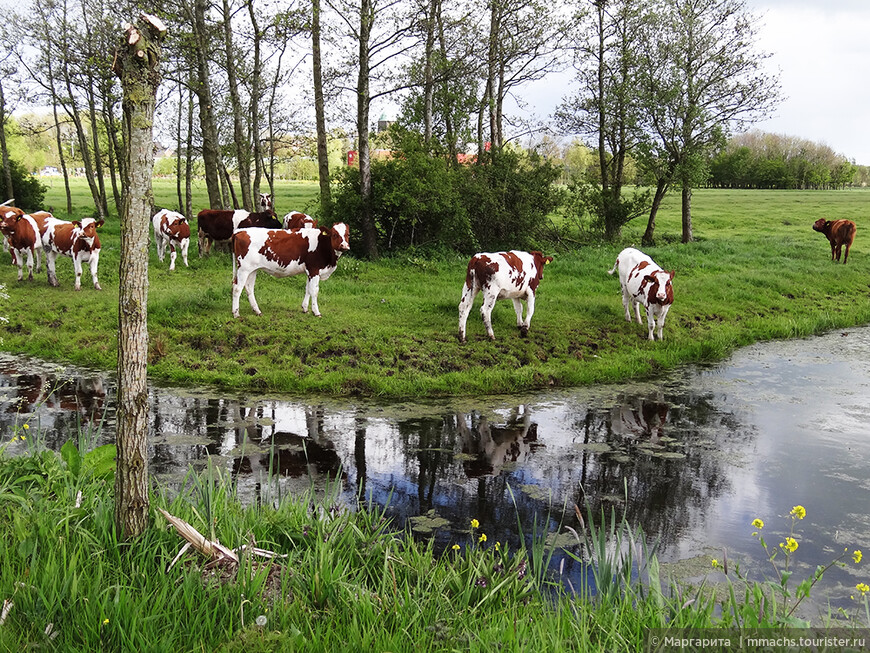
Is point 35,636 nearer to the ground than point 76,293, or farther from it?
nearer to the ground

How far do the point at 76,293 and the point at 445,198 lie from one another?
9.43 metres

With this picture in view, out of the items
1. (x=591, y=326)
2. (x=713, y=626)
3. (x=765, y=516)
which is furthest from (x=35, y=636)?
(x=591, y=326)

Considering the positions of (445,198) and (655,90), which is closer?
(445,198)

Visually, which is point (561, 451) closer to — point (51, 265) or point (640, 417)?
point (640, 417)

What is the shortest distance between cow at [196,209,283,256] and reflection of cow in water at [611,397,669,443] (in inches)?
465

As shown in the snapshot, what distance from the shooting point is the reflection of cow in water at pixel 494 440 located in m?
6.70

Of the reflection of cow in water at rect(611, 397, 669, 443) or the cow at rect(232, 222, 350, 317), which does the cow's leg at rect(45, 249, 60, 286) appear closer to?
the cow at rect(232, 222, 350, 317)

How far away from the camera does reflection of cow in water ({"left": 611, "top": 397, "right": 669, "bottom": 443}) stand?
7.90 meters

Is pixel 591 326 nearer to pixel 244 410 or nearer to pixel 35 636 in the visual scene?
pixel 244 410

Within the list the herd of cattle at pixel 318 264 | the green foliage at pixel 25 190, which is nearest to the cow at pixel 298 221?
the herd of cattle at pixel 318 264

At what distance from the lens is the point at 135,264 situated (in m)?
3.72

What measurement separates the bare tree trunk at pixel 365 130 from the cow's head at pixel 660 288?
8.70 m

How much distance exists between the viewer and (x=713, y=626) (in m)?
3.19

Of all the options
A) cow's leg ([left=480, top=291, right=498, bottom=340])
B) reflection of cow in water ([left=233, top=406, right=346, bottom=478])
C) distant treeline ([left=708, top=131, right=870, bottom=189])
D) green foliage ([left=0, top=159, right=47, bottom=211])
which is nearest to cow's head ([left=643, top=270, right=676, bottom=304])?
cow's leg ([left=480, top=291, right=498, bottom=340])
